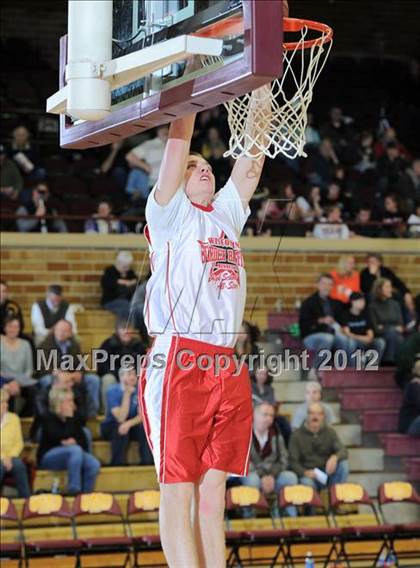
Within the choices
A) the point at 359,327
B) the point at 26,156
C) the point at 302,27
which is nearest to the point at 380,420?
the point at 359,327

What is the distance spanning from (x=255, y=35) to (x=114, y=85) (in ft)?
2.57

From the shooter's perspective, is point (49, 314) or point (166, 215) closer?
point (166, 215)

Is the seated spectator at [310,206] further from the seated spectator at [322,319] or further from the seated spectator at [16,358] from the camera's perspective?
the seated spectator at [16,358]

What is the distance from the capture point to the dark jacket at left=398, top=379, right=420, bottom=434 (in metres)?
12.1

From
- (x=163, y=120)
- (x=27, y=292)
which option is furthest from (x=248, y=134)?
(x=27, y=292)

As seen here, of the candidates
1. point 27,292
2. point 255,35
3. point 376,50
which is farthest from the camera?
point 376,50

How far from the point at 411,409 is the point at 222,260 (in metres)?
7.04

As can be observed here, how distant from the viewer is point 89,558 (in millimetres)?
11227

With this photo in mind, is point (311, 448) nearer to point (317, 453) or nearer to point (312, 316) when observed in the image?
point (317, 453)

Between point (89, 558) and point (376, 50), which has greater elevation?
point (376, 50)

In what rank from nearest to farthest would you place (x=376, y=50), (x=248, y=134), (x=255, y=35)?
1. (x=255, y=35)
2. (x=248, y=134)
3. (x=376, y=50)

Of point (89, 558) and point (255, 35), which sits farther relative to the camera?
point (89, 558)

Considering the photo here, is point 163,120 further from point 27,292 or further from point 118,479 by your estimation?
point 27,292

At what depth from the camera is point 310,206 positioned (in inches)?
592
